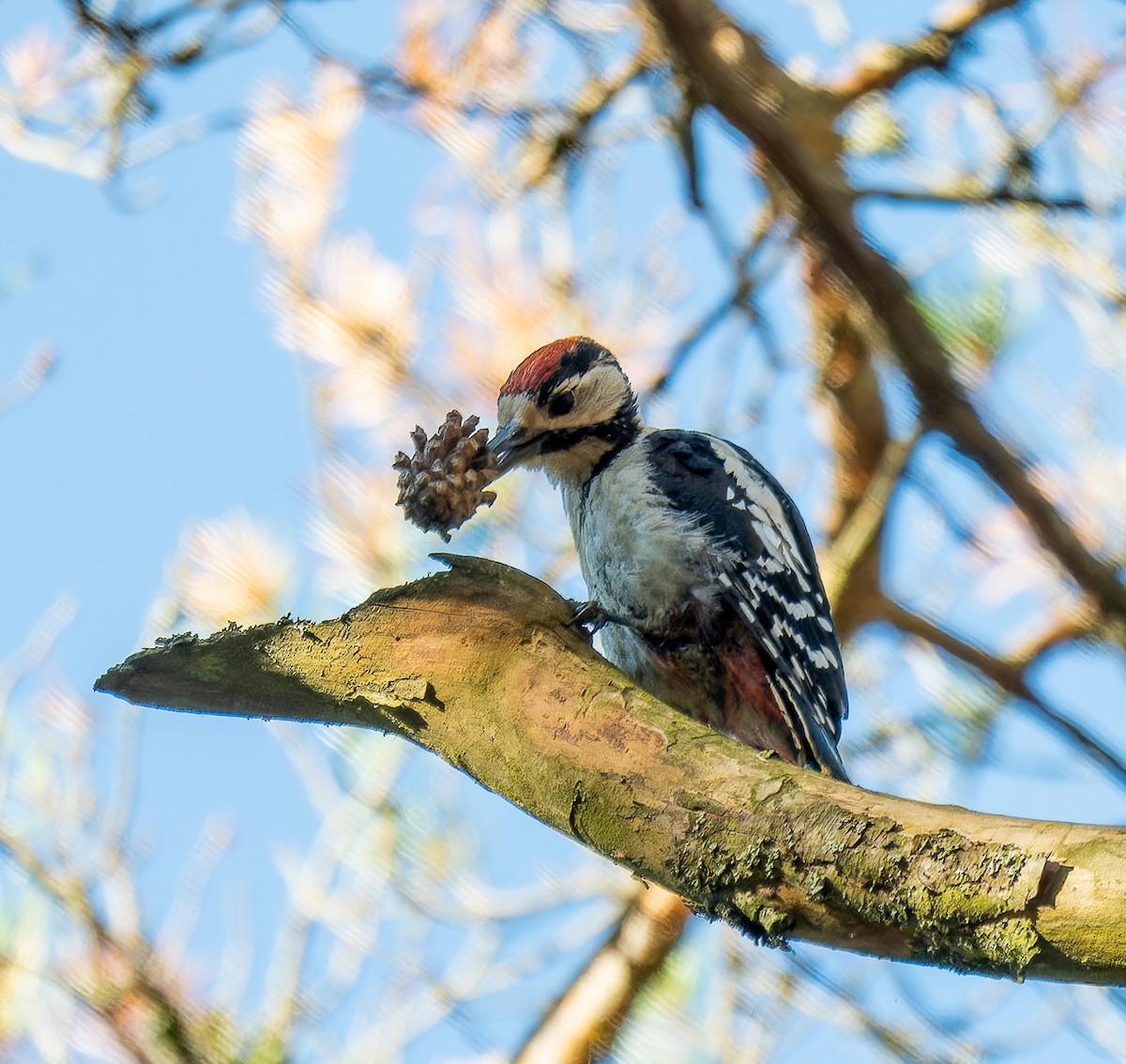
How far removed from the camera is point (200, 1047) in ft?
10.1

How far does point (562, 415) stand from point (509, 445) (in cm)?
17

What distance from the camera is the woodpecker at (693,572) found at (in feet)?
9.18

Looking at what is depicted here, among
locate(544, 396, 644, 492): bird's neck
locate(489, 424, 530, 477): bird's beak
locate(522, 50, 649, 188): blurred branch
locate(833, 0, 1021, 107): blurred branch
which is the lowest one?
locate(489, 424, 530, 477): bird's beak

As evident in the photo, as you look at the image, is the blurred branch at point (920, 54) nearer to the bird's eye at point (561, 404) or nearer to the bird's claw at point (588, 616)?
the bird's eye at point (561, 404)

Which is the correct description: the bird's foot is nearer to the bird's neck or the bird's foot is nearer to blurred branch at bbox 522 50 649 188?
the bird's neck

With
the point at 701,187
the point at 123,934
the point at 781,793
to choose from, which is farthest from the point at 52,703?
the point at 781,793

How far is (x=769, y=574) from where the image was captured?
2877mm

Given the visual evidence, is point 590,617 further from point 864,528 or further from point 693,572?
point 864,528

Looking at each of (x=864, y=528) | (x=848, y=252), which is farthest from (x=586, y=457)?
(x=864, y=528)

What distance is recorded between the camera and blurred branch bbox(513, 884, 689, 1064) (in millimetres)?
3432

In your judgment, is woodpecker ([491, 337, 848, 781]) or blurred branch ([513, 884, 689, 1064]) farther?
blurred branch ([513, 884, 689, 1064])

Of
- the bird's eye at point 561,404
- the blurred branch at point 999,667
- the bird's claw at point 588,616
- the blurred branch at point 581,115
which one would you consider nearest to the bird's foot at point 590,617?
the bird's claw at point 588,616

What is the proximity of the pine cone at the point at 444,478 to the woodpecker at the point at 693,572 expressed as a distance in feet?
1.16

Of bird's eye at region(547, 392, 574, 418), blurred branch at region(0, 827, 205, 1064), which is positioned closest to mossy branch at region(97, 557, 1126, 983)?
bird's eye at region(547, 392, 574, 418)
